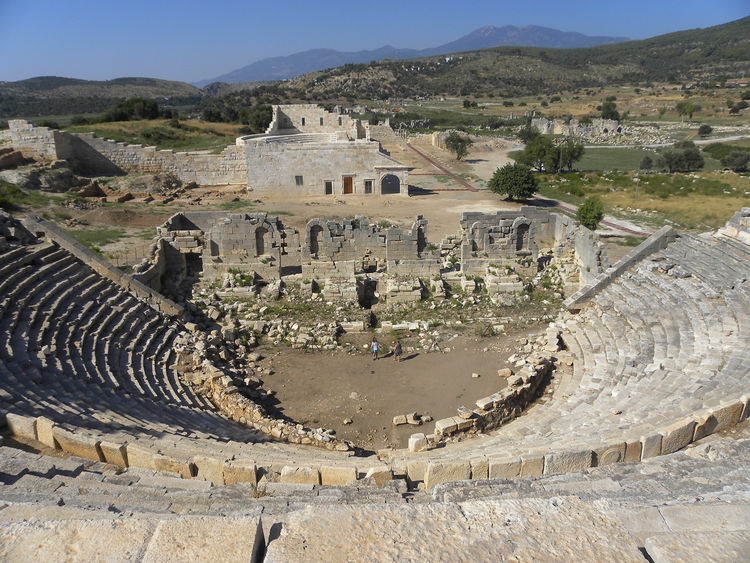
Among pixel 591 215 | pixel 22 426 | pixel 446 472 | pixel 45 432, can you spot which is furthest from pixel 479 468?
pixel 591 215

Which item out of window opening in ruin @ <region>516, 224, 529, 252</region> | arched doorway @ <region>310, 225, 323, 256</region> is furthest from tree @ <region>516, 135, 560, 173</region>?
arched doorway @ <region>310, 225, 323, 256</region>

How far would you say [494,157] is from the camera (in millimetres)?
57281

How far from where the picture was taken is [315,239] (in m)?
19.5

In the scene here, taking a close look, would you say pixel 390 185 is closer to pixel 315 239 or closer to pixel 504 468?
pixel 315 239

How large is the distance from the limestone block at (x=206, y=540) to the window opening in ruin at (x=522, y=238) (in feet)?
54.4

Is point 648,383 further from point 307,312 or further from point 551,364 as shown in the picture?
point 307,312

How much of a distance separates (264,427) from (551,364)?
24.6 ft

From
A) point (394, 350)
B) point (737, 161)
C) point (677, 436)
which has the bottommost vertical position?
point (394, 350)

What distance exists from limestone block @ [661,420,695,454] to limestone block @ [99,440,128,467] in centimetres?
799

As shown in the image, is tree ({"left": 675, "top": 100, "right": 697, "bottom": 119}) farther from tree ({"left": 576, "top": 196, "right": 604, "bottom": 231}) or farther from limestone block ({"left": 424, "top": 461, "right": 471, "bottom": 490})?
limestone block ({"left": 424, "top": 461, "right": 471, "bottom": 490})

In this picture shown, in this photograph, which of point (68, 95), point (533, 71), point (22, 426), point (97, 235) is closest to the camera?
point (22, 426)

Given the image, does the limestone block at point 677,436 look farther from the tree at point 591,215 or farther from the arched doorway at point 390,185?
the arched doorway at point 390,185

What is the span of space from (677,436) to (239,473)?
6.46m

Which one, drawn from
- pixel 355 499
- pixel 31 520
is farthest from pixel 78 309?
pixel 355 499
